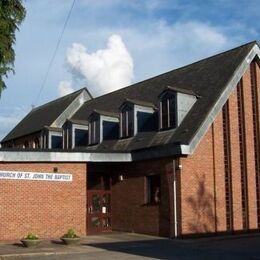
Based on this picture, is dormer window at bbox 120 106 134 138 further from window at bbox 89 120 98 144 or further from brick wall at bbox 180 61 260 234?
brick wall at bbox 180 61 260 234

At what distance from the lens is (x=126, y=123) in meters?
30.3

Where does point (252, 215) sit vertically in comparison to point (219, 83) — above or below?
below

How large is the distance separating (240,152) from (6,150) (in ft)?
36.6

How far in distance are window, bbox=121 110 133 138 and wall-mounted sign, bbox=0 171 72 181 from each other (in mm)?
5373

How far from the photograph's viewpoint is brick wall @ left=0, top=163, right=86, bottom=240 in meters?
24.4

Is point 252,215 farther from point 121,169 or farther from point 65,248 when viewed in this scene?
point 65,248

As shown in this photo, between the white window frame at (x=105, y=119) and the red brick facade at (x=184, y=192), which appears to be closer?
the red brick facade at (x=184, y=192)

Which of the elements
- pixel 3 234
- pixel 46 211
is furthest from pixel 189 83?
pixel 3 234

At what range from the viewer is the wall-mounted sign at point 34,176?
2444 centimetres

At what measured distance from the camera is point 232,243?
2225 centimetres

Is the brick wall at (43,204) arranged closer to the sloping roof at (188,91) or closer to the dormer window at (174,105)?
the sloping roof at (188,91)

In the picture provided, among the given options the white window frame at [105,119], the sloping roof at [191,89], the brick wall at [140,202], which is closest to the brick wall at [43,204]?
the brick wall at [140,202]

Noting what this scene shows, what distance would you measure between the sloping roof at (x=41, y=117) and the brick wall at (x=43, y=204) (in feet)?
62.8

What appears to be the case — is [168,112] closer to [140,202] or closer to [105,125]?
[140,202]
